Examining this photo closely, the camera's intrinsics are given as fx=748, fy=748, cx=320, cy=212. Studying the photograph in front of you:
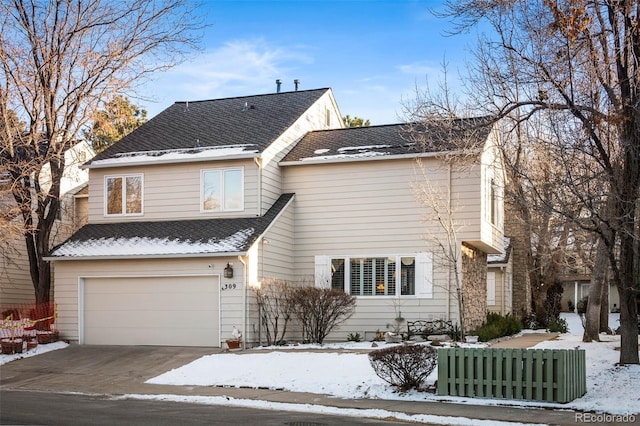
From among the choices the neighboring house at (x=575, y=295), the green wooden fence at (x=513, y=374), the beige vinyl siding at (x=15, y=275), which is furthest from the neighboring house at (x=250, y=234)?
the neighboring house at (x=575, y=295)

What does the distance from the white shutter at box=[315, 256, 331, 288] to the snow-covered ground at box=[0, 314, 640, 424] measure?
2.87 metres

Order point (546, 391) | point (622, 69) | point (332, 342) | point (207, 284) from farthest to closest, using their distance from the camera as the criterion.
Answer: point (332, 342) < point (207, 284) < point (622, 69) < point (546, 391)

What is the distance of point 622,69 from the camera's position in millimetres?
14375

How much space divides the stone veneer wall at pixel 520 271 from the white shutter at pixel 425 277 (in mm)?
11796

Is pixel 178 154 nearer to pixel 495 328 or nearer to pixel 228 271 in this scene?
pixel 228 271

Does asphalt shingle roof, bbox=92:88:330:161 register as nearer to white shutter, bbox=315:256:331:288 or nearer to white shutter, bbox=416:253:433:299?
white shutter, bbox=315:256:331:288

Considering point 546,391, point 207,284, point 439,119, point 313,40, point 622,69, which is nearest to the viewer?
point 546,391

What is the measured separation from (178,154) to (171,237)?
2893mm

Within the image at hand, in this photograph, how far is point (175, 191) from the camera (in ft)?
76.6

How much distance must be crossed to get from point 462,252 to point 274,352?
7.05 metres

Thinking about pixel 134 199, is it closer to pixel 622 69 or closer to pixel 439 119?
pixel 439 119

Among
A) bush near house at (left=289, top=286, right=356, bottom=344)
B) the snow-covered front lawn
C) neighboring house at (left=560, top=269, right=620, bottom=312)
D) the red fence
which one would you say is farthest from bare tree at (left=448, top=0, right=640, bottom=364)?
neighboring house at (left=560, top=269, right=620, bottom=312)

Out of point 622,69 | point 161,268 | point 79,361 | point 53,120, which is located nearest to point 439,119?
point 622,69

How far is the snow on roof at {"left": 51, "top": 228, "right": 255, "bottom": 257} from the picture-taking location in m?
20.8
